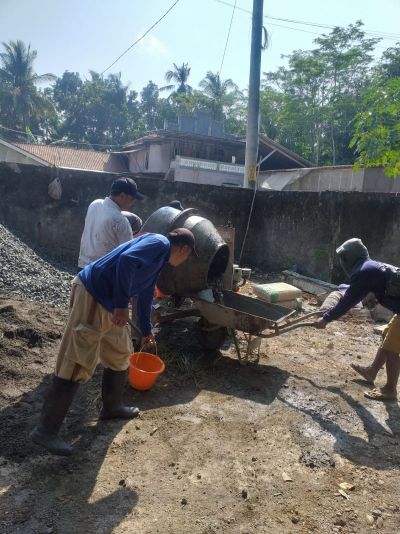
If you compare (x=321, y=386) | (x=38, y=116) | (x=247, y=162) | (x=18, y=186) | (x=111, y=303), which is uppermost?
(x=38, y=116)

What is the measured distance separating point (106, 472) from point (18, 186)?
7569 mm

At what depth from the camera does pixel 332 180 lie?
1504 centimetres

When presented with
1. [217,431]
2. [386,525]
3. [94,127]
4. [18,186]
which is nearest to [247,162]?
[18,186]

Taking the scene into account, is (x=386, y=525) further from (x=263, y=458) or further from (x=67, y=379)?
(x=67, y=379)

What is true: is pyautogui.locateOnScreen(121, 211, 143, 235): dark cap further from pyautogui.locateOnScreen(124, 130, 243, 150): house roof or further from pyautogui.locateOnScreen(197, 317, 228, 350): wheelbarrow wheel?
pyautogui.locateOnScreen(124, 130, 243, 150): house roof

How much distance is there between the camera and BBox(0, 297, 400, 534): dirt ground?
253 cm

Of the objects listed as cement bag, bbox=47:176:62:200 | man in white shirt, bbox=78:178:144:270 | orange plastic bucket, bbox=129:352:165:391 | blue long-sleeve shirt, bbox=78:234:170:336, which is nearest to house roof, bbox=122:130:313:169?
cement bag, bbox=47:176:62:200

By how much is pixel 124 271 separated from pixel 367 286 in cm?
240

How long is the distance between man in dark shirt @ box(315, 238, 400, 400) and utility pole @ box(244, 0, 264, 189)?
7173 millimetres

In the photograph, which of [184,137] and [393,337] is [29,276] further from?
[184,137]

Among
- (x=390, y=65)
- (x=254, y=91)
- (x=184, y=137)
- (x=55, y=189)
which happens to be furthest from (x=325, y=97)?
(x=55, y=189)

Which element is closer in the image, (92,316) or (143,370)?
(92,316)

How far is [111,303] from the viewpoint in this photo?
2.94 m

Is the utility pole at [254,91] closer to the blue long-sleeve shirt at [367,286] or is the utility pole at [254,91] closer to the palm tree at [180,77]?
the blue long-sleeve shirt at [367,286]
